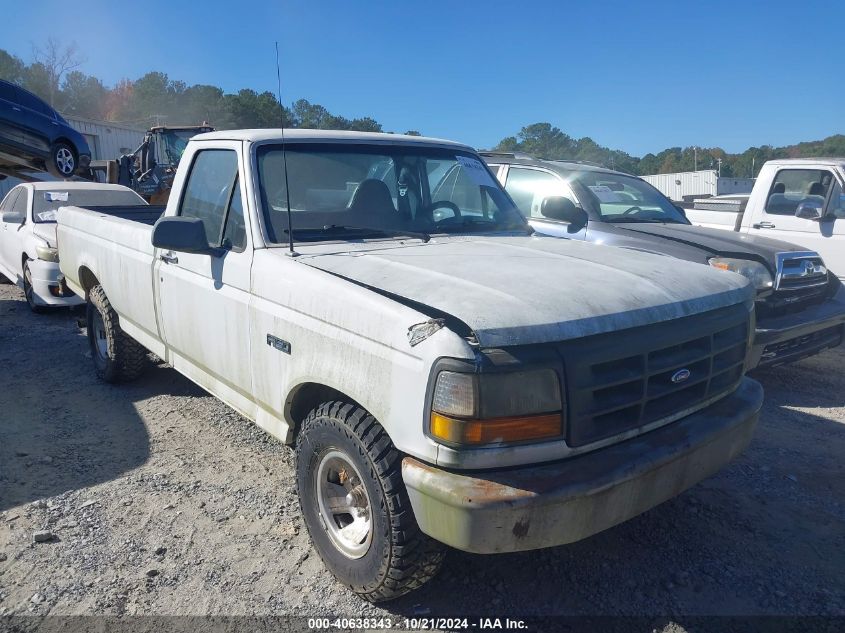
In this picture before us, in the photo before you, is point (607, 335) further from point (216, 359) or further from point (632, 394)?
point (216, 359)

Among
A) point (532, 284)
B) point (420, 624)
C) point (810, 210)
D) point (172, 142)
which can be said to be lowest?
point (420, 624)

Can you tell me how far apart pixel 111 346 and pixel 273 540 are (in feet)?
9.24

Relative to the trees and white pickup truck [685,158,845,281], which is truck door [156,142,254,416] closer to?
white pickup truck [685,158,845,281]

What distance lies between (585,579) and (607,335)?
123 cm

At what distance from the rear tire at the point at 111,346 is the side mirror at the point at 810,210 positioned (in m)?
6.80

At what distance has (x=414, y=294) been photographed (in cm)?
252

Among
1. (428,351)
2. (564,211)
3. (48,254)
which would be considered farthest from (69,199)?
(428,351)

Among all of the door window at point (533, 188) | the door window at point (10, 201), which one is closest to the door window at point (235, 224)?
the door window at point (533, 188)

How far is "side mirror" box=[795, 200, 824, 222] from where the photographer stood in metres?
6.93

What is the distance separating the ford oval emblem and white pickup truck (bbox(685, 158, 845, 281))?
17.4 ft

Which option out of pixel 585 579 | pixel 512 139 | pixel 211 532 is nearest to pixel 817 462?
pixel 585 579

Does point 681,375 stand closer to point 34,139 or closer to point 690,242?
point 690,242

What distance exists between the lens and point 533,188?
22.1ft

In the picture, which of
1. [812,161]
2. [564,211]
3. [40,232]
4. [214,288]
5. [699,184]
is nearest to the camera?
[214,288]
